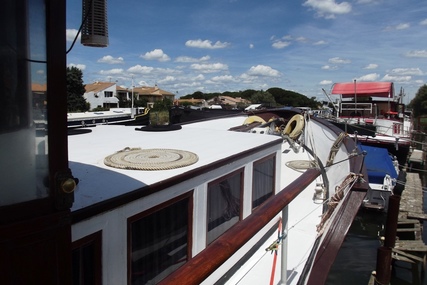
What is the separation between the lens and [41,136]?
107cm

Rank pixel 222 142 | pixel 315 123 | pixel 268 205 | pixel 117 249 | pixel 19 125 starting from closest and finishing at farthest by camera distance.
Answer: pixel 19 125
pixel 268 205
pixel 117 249
pixel 222 142
pixel 315 123

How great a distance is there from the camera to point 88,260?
6.94ft

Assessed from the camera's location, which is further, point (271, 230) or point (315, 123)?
point (315, 123)

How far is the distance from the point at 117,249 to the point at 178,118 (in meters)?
12.9

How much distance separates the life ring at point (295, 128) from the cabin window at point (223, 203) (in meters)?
2.95

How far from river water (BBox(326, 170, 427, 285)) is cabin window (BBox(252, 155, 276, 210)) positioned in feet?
17.5

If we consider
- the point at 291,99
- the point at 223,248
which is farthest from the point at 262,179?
the point at 291,99

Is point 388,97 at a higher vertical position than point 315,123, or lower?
higher

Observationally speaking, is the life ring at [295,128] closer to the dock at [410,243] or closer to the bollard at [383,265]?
the dock at [410,243]

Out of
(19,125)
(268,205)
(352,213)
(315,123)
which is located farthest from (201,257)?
(315,123)

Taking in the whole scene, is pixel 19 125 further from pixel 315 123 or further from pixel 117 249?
pixel 315 123

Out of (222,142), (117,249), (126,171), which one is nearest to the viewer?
(117,249)

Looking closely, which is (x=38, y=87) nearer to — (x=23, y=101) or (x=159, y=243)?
(x=23, y=101)

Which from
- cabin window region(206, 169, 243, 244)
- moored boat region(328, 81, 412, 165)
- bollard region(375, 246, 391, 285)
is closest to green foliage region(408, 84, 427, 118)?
moored boat region(328, 81, 412, 165)
